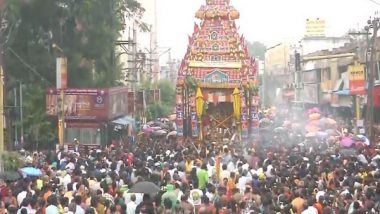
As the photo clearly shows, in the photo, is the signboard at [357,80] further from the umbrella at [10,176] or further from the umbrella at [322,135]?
the umbrella at [10,176]

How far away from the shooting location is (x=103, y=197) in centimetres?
1493

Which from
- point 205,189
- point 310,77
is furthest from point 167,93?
point 205,189

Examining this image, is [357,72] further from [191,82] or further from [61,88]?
[61,88]

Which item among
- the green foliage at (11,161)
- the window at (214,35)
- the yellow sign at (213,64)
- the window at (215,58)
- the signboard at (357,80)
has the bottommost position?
the green foliage at (11,161)

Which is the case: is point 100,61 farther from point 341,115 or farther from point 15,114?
point 341,115

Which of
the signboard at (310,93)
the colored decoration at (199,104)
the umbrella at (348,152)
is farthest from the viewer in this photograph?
the signboard at (310,93)

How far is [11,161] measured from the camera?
23.6 metres

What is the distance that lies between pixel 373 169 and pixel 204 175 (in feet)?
12.2

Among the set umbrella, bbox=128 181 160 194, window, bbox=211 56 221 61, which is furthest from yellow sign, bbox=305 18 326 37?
umbrella, bbox=128 181 160 194

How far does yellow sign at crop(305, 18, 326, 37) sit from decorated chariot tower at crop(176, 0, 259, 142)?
62987mm

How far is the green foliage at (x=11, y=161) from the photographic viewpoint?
23.2 m

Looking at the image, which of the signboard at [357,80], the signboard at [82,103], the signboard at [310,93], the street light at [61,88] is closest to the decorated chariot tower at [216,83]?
the signboard at [82,103]

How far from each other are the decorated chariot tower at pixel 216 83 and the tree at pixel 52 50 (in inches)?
169

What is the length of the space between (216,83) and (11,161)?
1988 centimetres
